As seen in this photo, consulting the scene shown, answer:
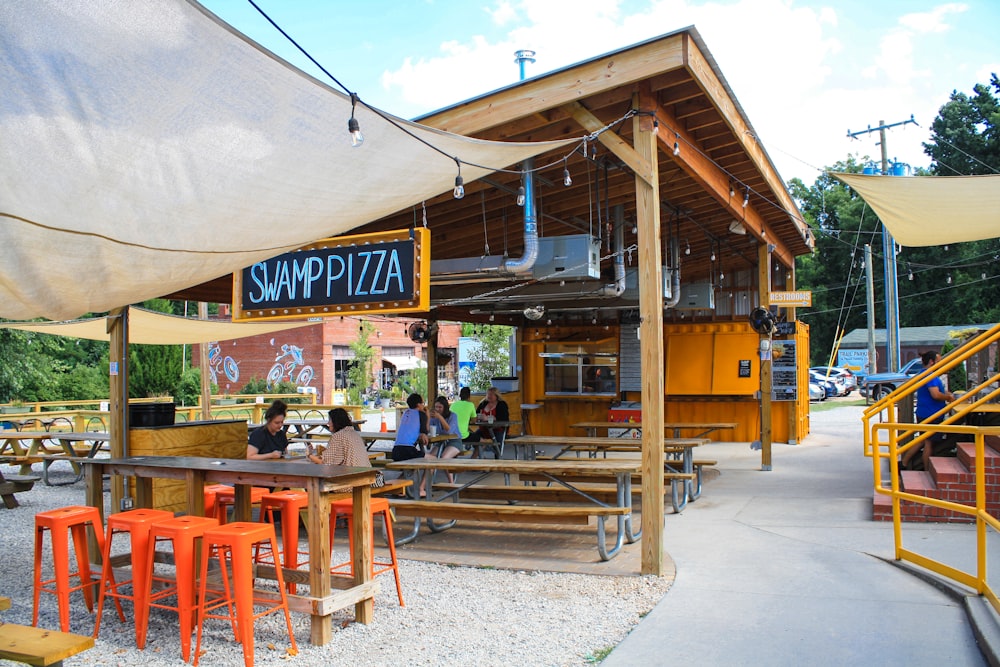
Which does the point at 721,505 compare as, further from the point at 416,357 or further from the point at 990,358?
the point at 416,357

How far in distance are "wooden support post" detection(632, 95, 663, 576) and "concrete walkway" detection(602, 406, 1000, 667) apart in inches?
24.9

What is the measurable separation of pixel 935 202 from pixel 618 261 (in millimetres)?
3460

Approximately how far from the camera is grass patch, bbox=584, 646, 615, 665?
4.04 metres

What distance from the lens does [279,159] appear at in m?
3.72

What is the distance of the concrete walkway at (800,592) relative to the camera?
13.4 feet

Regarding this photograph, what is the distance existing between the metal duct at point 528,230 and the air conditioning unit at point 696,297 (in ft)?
17.8

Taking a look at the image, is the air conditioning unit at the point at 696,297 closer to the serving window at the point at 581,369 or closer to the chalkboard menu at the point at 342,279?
the serving window at the point at 581,369

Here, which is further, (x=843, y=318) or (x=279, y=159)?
(x=843, y=318)

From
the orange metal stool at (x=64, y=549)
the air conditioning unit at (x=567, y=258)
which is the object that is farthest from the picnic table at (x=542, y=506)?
the orange metal stool at (x=64, y=549)

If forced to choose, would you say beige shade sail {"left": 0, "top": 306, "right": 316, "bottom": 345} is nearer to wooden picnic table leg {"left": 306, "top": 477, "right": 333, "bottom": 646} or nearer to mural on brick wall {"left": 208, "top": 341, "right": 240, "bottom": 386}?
wooden picnic table leg {"left": 306, "top": 477, "right": 333, "bottom": 646}

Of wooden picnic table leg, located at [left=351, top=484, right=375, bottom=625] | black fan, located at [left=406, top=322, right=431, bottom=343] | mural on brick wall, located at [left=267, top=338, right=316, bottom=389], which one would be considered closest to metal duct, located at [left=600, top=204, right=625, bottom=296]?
wooden picnic table leg, located at [left=351, top=484, right=375, bottom=625]

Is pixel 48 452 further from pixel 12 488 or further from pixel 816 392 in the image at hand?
pixel 816 392

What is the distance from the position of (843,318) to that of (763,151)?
39.4m

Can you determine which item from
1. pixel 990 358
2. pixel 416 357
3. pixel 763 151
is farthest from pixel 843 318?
pixel 763 151
